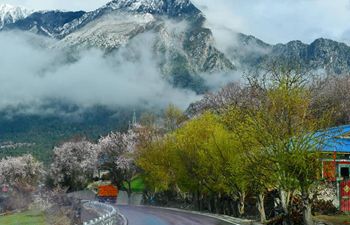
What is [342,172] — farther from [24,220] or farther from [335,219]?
[24,220]

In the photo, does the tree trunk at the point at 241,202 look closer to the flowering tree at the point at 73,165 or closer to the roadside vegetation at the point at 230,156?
the roadside vegetation at the point at 230,156

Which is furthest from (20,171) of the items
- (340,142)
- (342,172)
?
(340,142)

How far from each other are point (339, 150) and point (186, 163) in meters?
23.2

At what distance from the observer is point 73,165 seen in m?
102

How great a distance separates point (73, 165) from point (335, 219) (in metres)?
73.1

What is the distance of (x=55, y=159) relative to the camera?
102125 mm

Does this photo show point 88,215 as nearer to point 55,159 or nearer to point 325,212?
point 325,212

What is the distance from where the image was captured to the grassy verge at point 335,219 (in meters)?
32.9

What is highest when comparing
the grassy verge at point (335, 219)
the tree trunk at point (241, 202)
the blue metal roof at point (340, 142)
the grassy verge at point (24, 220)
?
the blue metal roof at point (340, 142)

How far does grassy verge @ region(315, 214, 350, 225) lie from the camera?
3293cm

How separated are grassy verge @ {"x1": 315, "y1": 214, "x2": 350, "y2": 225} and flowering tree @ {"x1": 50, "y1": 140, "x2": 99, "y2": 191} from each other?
220 feet

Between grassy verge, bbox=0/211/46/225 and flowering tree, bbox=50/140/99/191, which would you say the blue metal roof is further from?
flowering tree, bbox=50/140/99/191

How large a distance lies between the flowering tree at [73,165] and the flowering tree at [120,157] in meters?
3.59

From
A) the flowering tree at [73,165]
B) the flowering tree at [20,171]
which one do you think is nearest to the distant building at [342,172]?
the flowering tree at [73,165]
